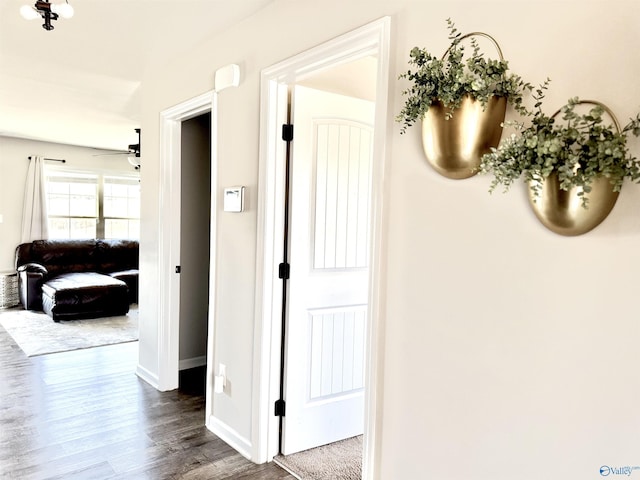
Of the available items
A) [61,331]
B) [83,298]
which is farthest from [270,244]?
[83,298]

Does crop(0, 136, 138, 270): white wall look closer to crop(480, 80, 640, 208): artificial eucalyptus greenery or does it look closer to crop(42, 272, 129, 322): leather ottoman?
crop(42, 272, 129, 322): leather ottoman

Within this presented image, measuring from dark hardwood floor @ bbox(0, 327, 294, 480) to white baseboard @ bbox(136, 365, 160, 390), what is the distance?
0.15 feet

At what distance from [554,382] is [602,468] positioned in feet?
0.77

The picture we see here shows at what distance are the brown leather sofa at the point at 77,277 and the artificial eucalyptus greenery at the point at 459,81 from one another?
18.3 ft

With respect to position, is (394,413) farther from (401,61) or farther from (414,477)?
(401,61)

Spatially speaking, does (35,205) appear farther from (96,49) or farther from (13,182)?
(96,49)

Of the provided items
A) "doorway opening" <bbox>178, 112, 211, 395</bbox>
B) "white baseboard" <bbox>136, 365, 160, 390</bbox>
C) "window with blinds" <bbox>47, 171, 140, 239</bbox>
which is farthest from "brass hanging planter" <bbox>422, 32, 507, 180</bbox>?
"window with blinds" <bbox>47, 171, 140, 239</bbox>

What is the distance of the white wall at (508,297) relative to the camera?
1.20 meters

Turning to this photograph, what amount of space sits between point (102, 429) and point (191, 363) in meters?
1.32

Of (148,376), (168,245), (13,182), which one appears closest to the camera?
(168,245)

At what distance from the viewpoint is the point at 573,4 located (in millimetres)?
1271


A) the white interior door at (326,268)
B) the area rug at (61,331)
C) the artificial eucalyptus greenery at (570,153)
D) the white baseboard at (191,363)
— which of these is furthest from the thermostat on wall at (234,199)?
the area rug at (61,331)

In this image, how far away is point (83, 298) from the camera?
5.87m

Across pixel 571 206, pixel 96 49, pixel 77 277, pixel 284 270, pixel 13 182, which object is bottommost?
pixel 77 277
